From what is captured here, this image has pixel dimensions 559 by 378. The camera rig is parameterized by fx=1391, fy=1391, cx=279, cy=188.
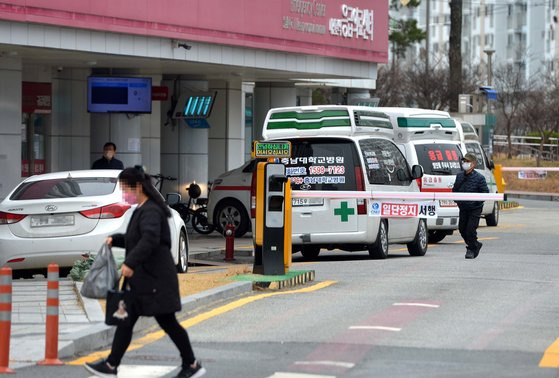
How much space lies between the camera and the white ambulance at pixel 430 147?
90.2ft

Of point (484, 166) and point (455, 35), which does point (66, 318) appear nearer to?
point (484, 166)

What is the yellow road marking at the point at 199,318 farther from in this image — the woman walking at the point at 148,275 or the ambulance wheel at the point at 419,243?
the ambulance wheel at the point at 419,243

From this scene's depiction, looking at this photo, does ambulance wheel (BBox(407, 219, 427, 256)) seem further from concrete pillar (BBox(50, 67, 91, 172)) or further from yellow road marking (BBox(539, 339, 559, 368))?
yellow road marking (BBox(539, 339, 559, 368))

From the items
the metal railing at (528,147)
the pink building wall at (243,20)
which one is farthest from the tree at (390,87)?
the pink building wall at (243,20)

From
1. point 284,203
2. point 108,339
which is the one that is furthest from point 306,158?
point 108,339

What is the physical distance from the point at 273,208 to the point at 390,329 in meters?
3.91

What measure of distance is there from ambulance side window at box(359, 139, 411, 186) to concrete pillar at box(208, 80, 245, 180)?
12.0 metres

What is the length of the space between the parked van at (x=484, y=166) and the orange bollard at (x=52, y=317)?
19429 millimetres

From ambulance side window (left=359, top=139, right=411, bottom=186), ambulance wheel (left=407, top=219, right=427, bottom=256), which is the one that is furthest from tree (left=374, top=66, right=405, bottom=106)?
ambulance side window (left=359, top=139, right=411, bottom=186)

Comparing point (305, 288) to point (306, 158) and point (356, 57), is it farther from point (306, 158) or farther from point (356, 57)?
point (356, 57)

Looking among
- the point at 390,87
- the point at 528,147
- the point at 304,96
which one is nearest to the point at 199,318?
the point at 304,96

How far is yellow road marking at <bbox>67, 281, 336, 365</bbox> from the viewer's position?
11286 millimetres

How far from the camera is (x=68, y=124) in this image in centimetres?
A: 2911

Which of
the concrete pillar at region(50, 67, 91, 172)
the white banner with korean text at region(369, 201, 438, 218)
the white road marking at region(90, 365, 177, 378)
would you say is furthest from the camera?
the concrete pillar at region(50, 67, 91, 172)
